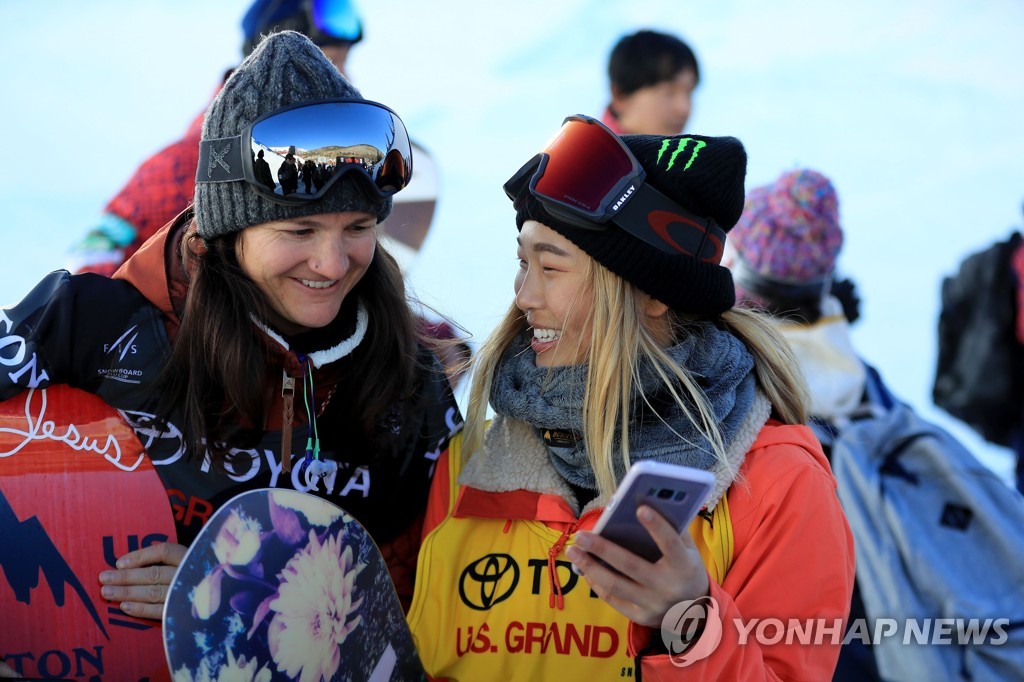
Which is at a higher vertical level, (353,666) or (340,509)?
(340,509)

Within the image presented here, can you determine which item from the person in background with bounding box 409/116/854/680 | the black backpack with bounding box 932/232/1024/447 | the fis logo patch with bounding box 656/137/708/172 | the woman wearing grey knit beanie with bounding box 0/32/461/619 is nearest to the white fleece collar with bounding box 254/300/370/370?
the woman wearing grey knit beanie with bounding box 0/32/461/619

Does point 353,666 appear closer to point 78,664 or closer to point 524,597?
point 524,597

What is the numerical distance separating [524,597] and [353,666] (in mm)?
405

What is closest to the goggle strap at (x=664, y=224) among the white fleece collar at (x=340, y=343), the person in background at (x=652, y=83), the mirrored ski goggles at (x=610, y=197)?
the mirrored ski goggles at (x=610, y=197)

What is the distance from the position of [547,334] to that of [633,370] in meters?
A: 0.23

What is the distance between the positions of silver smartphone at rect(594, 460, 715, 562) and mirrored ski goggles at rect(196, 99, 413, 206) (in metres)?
1.07

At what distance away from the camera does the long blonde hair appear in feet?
7.54

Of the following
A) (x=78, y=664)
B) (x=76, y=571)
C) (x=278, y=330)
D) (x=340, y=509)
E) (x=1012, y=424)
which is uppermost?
(x=278, y=330)

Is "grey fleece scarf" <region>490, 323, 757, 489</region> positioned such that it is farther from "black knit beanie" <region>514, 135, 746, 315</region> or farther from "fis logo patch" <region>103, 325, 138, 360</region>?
"fis logo patch" <region>103, 325, 138, 360</region>

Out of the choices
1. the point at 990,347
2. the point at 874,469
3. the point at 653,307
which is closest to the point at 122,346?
the point at 653,307

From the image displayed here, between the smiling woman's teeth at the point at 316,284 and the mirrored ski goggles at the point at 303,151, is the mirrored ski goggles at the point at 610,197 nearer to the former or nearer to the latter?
the mirrored ski goggles at the point at 303,151

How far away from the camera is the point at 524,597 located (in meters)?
2.37

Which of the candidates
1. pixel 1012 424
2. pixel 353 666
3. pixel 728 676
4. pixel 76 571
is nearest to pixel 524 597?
pixel 353 666

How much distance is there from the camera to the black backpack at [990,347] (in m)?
5.63
